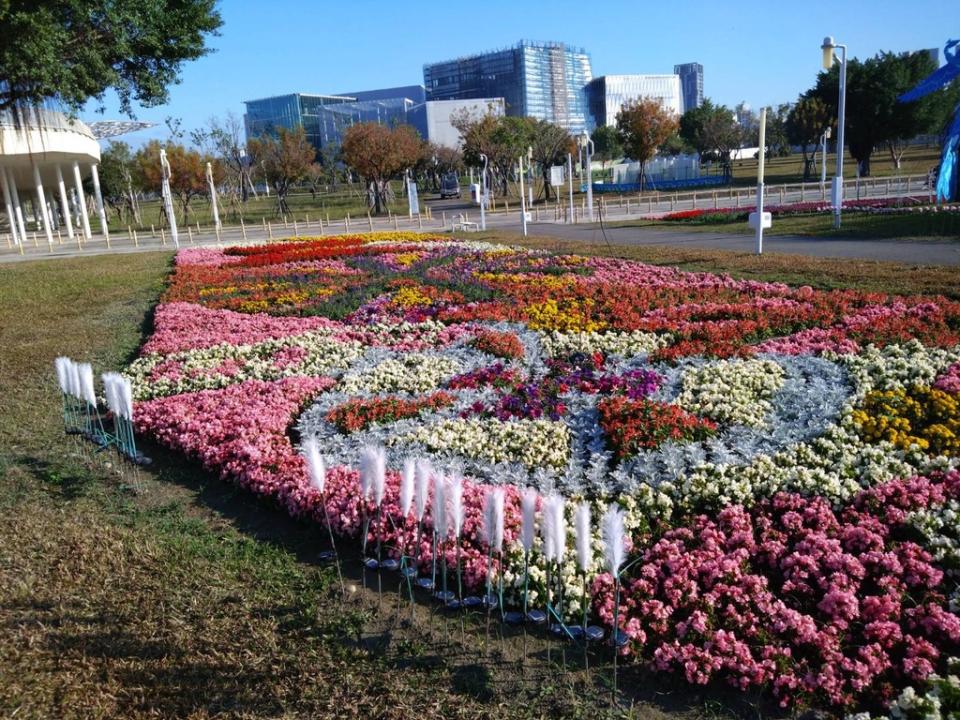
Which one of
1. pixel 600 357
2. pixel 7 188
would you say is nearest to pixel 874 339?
pixel 600 357

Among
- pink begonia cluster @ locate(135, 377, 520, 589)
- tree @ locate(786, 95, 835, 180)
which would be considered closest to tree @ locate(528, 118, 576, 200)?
tree @ locate(786, 95, 835, 180)

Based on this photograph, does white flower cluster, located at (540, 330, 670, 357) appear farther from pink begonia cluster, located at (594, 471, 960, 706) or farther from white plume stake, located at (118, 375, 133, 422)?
white plume stake, located at (118, 375, 133, 422)

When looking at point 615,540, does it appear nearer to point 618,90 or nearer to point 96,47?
point 96,47

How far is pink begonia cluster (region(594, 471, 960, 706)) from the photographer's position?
3.33m

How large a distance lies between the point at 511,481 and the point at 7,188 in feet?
140

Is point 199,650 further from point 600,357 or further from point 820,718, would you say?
point 600,357

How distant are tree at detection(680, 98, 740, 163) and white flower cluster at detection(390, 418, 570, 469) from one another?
64.9 metres

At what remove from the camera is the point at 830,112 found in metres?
54.6

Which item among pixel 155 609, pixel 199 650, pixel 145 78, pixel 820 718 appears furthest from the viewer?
pixel 145 78

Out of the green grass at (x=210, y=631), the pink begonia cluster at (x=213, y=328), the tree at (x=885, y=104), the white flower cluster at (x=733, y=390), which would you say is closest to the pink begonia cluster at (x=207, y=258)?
the pink begonia cluster at (x=213, y=328)

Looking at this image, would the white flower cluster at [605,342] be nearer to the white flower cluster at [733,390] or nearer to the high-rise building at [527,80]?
the white flower cluster at [733,390]

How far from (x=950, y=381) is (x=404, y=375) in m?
5.20

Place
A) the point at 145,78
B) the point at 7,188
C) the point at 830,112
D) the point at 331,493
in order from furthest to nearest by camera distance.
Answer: the point at 830,112 < the point at 7,188 < the point at 145,78 < the point at 331,493

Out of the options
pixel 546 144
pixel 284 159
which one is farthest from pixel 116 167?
pixel 546 144
